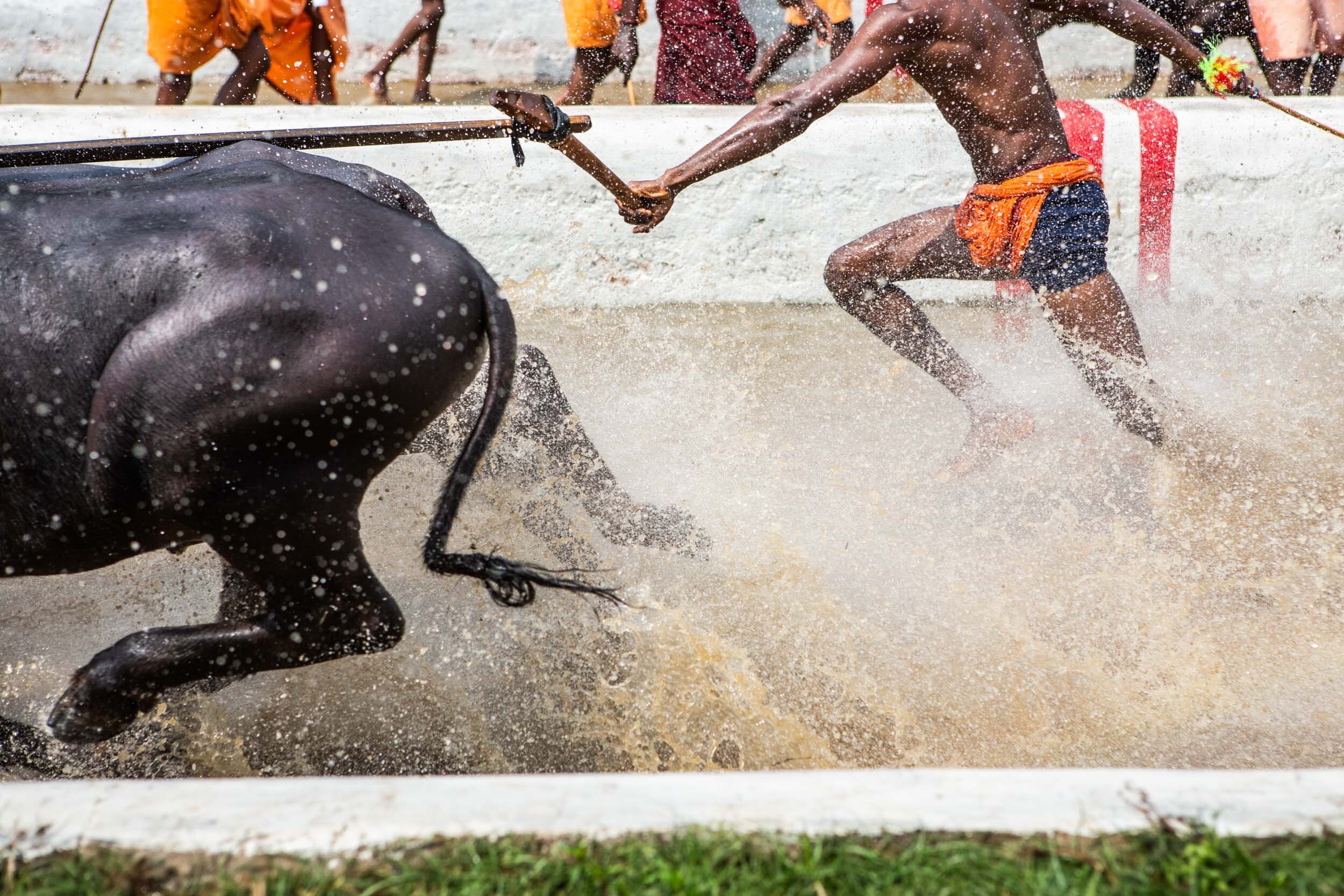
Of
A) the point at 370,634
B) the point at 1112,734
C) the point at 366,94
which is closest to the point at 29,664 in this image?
the point at 370,634

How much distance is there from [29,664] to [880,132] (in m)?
3.73

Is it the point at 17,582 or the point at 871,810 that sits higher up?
the point at 871,810

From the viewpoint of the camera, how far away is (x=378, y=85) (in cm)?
721

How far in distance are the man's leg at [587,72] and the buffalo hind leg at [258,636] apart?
4.54m

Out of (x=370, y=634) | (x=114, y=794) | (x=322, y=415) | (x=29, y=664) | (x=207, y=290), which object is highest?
(x=207, y=290)

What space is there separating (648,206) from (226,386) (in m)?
1.55

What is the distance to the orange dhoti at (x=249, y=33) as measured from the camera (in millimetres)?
5457

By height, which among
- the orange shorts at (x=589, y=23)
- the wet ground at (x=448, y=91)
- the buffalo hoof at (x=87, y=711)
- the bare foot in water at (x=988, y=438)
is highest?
the orange shorts at (x=589, y=23)

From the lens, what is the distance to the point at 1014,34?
3.18 metres

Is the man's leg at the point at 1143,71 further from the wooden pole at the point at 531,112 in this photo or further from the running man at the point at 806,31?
the wooden pole at the point at 531,112

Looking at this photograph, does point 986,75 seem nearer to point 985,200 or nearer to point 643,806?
point 985,200

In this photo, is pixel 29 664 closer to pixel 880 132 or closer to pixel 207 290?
pixel 207 290

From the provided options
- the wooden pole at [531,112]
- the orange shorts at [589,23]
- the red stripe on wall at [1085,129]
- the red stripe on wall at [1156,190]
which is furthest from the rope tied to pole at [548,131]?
the orange shorts at [589,23]

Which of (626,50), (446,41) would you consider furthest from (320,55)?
(446,41)
